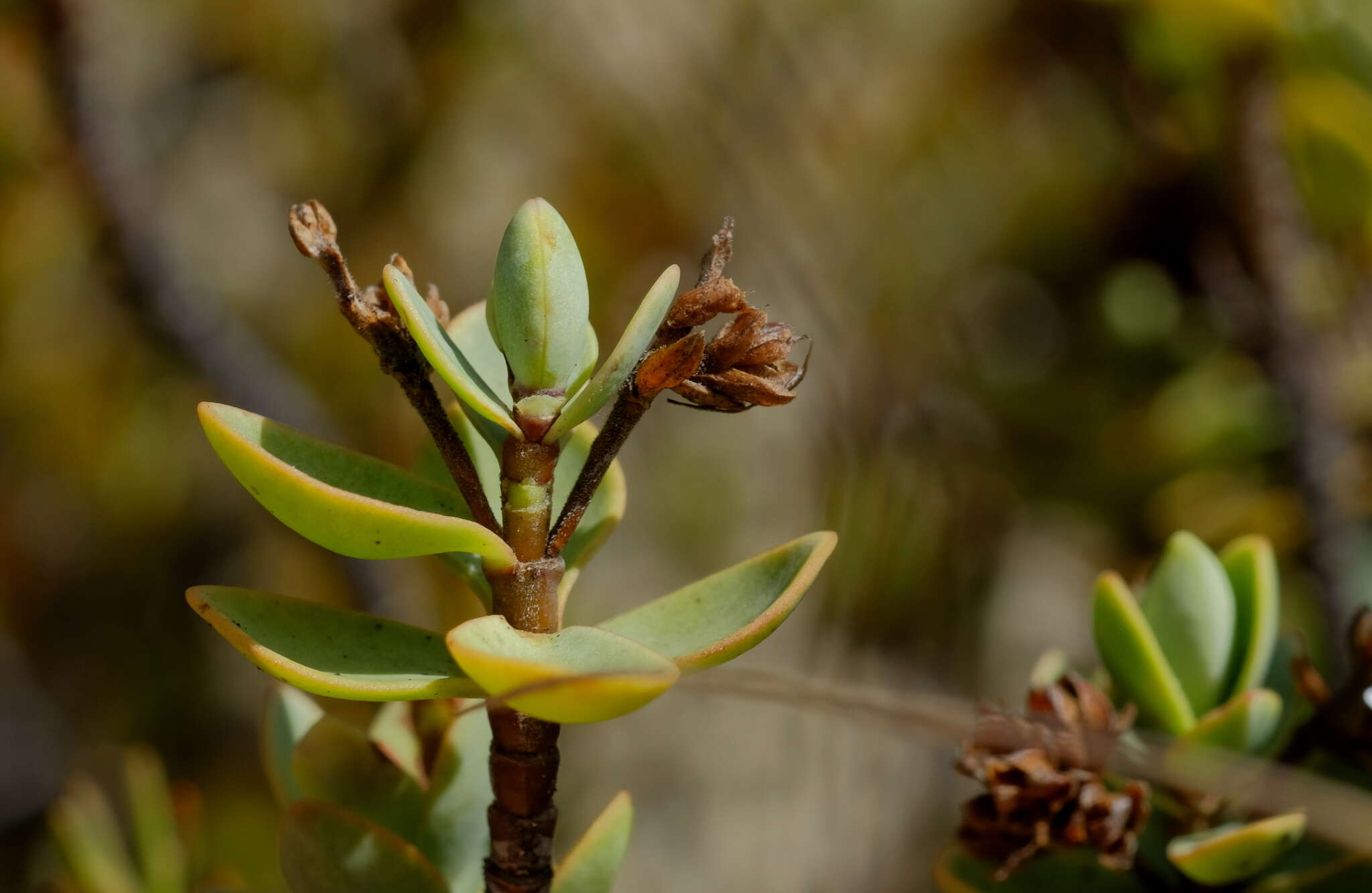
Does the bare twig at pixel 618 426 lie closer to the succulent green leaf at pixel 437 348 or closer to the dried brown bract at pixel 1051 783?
the succulent green leaf at pixel 437 348

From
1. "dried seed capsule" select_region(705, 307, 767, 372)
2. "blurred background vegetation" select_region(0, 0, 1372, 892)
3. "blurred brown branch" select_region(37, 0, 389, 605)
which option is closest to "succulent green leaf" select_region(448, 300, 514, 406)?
"dried seed capsule" select_region(705, 307, 767, 372)

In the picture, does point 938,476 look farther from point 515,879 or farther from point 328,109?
point 328,109

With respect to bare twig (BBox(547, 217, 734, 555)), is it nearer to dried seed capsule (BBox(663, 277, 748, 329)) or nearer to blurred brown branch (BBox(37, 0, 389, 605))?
dried seed capsule (BBox(663, 277, 748, 329))

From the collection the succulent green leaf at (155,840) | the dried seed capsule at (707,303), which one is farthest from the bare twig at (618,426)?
the succulent green leaf at (155,840)

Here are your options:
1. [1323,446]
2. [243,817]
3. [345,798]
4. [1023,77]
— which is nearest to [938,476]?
[1323,446]

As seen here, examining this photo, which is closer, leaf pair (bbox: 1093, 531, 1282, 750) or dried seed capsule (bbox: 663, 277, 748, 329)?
dried seed capsule (bbox: 663, 277, 748, 329)

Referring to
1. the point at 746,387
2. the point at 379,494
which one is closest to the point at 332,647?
the point at 379,494
